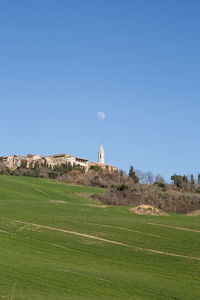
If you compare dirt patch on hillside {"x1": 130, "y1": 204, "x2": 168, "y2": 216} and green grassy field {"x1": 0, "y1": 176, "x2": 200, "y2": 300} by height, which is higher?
dirt patch on hillside {"x1": 130, "y1": 204, "x2": 168, "y2": 216}

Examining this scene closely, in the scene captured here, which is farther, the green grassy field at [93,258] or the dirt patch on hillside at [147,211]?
the dirt patch on hillside at [147,211]

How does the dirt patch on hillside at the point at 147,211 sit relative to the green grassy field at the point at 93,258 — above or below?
above

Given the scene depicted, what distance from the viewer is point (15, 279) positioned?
46.8ft

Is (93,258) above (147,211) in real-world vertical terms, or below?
below

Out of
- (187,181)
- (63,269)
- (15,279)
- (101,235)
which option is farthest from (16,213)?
(187,181)

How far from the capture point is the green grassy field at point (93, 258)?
562 inches

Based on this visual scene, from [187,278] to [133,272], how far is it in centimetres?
265

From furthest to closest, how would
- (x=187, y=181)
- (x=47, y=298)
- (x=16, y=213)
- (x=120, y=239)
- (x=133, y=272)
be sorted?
(x=187, y=181) < (x=16, y=213) < (x=120, y=239) < (x=133, y=272) < (x=47, y=298)

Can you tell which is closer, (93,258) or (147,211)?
(93,258)

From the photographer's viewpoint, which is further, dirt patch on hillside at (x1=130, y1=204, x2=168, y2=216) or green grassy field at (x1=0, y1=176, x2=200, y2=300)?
dirt patch on hillside at (x1=130, y1=204, x2=168, y2=216)

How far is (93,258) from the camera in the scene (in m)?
20.4

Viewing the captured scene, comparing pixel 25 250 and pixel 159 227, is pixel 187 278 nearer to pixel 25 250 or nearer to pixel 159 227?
pixel 25 250

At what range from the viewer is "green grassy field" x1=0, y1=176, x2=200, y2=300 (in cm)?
1427

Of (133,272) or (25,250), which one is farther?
(25,250)
